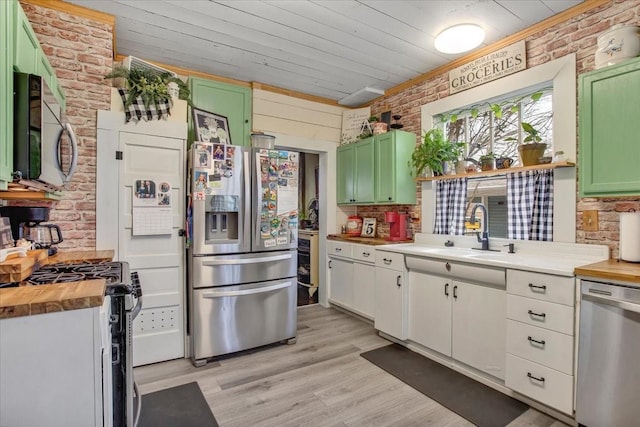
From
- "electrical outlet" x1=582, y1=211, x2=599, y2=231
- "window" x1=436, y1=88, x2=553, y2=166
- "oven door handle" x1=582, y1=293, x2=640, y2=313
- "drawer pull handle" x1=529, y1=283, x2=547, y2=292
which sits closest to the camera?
"oven door handle" x1=582, y1=293, x2=640, y2=313

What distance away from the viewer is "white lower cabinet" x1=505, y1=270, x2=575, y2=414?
1854 mm

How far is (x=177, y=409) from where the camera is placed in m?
2.08

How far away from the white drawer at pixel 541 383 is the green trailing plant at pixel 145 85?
3208mm

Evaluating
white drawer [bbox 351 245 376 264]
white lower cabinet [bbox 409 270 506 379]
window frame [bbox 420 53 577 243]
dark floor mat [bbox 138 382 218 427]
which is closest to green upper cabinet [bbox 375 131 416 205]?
white drawer [bbox 351 245 376 264]

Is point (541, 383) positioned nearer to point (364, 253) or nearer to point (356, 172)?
point (364, 253)

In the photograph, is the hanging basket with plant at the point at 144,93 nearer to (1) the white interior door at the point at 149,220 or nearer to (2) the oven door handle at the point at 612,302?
(1) the white interior door at the point at 149,220

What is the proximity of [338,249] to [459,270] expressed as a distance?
184 cm

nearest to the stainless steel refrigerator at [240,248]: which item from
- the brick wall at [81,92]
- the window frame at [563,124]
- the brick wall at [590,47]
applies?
the brick wall at [81,92]

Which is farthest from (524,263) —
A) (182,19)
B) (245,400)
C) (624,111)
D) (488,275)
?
(182,19)

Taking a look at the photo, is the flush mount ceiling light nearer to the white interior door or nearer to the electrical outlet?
the electrical outlet

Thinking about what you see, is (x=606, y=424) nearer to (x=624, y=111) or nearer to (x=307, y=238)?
(x=624, y=111)

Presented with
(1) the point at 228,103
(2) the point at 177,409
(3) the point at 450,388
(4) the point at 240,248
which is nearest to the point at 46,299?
(2) the point at 177,409

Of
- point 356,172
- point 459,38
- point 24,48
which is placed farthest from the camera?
point 356,172

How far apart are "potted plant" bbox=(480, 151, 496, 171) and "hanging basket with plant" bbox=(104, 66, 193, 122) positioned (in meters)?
2.74
